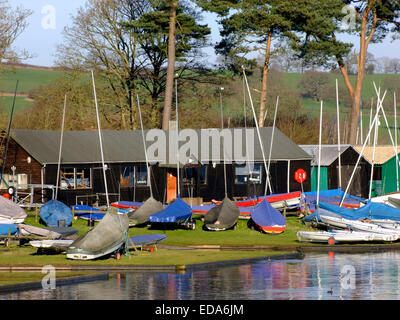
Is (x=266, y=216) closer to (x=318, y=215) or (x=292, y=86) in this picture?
(x=318, y=215)

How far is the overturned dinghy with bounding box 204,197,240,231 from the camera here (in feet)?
138

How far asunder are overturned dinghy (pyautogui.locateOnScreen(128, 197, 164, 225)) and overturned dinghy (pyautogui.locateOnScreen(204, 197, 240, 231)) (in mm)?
3226

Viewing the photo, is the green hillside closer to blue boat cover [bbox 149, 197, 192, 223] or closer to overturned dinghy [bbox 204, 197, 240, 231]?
overturned dinghy [bbox 204, 197, 240, 231]

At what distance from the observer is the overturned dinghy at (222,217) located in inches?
1655

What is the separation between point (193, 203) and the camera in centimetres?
5250

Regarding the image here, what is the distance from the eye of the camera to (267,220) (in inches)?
1630

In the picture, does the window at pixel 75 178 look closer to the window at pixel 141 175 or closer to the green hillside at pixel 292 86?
the window at pixel 141 175

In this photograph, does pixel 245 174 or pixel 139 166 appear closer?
pixel 139 166

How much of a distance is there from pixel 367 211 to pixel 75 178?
19.2 metres

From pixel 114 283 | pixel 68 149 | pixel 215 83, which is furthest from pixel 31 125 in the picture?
pixel 114 283

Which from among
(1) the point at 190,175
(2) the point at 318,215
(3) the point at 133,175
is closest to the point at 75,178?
(3) the point at 133,175

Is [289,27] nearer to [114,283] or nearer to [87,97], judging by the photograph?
[87,97]

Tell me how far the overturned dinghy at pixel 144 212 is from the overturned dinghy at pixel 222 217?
323cm

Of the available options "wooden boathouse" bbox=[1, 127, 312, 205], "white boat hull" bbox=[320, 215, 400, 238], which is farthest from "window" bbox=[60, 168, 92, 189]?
"white boat hull" bbox=[320, 215, 400, 238]
